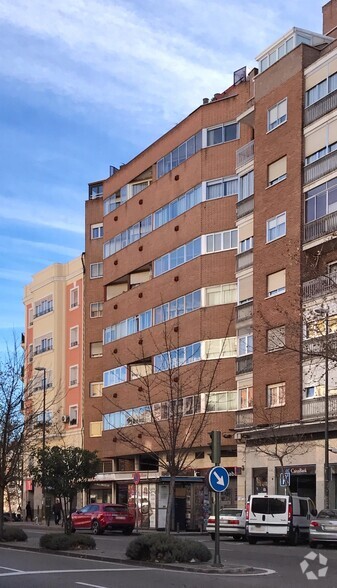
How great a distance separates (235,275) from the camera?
5097 cm

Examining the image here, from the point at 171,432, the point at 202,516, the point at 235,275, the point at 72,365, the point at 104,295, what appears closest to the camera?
the point at 171,432

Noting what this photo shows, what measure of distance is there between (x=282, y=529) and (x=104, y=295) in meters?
37.7

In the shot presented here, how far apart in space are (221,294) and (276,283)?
21.7 ft

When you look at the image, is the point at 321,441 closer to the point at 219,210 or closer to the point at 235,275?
the point at 235,275

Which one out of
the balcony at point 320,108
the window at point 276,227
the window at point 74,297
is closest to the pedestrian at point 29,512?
the window at point 74,297

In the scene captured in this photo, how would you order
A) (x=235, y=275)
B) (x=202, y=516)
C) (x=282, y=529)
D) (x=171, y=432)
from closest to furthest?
(x=171, y=432) → (x=282, y=529) → (x=202, y=516) → (x=235, y=275)

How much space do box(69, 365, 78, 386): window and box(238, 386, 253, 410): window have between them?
2746cm

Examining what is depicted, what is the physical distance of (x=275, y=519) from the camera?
33.3 meters

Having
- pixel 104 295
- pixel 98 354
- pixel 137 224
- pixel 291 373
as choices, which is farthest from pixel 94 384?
pixel 291 373

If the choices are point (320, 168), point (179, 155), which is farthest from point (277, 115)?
point (179, 155)

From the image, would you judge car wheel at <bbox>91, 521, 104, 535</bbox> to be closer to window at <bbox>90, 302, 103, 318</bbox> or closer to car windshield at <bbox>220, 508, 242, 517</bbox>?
car windshield at <bbox>220, 508, 242, 517</bbox>

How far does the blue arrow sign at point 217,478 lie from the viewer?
1992 centimetres

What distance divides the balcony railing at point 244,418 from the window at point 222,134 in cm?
1533

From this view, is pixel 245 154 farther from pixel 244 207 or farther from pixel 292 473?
pixel 292 473
